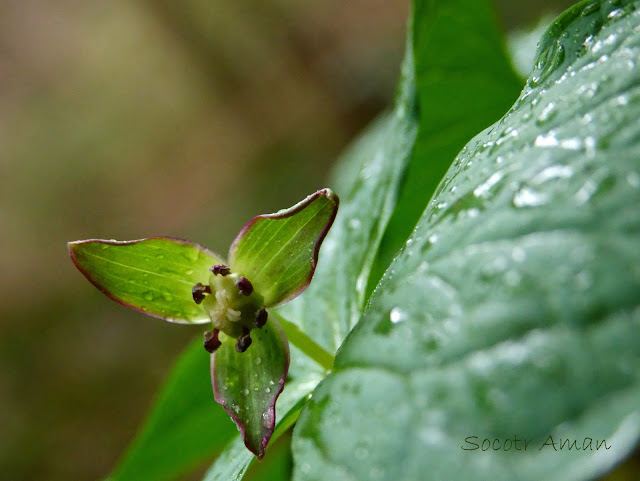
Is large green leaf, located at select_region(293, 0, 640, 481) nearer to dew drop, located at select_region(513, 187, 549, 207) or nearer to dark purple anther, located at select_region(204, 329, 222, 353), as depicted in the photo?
dew drop, located at select_region(513, 187, 549, 207)

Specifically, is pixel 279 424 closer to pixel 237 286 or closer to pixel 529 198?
pixel 237 286

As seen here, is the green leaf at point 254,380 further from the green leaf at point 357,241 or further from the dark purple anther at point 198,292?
the green leaf at point 357,241

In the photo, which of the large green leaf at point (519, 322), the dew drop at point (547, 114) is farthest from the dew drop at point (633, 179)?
the dew drop at point (547, 114)

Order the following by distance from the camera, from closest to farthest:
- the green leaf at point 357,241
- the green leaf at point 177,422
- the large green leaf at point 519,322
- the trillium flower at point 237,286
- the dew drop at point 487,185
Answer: the large green leaf at point 519,322 → the dew drop at point 487,185 → the trillium flower at point 237,286 → the green leaf at point 357,241 → the green leaf at point 177,422

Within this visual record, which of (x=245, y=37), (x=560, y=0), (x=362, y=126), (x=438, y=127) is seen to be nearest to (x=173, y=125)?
(x=245, y=37)

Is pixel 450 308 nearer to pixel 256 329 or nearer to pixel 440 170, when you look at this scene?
pixel 256 329

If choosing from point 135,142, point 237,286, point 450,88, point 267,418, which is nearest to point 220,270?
point 237,286

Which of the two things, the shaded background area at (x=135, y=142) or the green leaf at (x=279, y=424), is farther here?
the shaded background area at (x=135, y=142)
